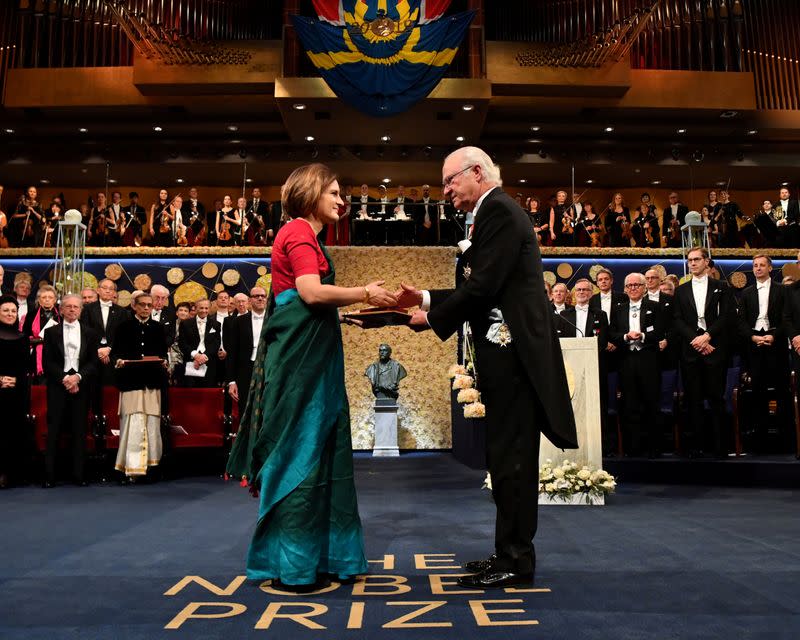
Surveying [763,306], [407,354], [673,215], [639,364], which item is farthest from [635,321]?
[673,215]

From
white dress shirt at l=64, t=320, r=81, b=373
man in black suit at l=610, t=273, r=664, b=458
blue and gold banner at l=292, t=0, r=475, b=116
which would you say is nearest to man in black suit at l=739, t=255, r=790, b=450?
man in black suit at l=610, t=273, r=664, b=458

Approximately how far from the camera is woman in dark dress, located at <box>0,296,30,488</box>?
246 inches

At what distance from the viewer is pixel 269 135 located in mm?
14641

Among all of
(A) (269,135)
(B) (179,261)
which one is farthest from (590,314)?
(A) (269,135)

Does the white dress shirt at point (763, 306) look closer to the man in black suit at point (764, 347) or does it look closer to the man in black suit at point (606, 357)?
the man in black suit at point (764, 347)

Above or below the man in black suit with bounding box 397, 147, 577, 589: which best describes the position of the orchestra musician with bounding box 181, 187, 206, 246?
above

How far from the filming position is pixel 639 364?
21.4 feet

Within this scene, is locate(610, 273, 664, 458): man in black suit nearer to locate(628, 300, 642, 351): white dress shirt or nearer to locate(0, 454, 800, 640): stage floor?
locate(628, 300, 642, 351): white dress shirt

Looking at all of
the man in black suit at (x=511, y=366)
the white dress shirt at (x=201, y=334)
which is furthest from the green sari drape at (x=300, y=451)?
the white dress shirt at (x=201, y=334)

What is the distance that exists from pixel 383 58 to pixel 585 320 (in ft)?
20.3

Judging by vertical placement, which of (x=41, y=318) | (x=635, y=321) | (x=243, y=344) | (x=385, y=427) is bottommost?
(x=385, y=427)

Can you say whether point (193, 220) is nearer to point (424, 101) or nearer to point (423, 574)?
point (424, 101)

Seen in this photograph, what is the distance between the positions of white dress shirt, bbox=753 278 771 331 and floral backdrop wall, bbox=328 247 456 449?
4479 mm

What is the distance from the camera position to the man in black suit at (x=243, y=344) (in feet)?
22.9
